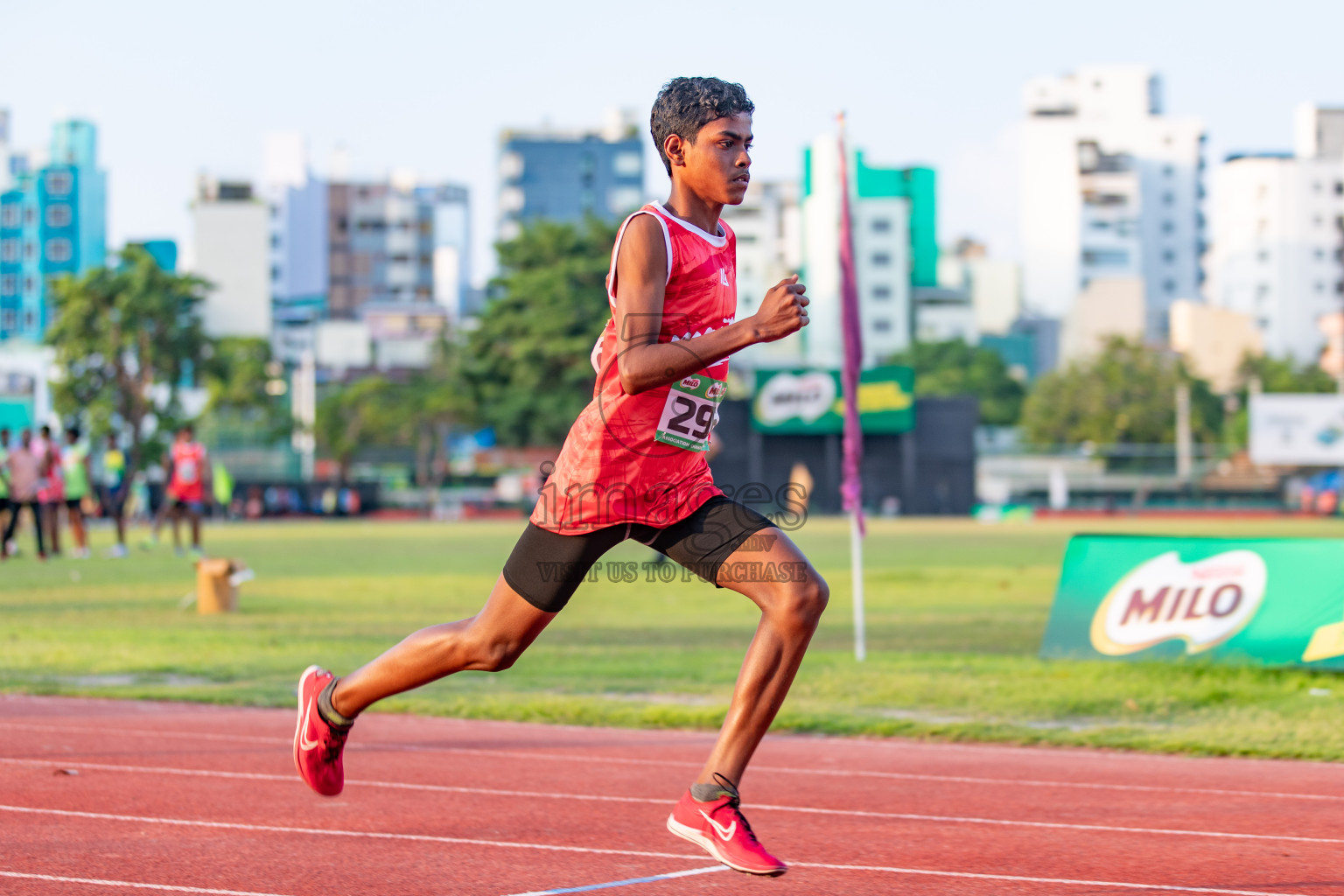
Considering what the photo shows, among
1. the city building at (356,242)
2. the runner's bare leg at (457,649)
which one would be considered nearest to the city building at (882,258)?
the city building at (356,242)

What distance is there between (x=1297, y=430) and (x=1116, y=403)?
12.2m

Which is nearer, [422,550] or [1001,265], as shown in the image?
[422,550]

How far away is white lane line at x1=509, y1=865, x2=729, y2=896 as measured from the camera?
4441 millimetres

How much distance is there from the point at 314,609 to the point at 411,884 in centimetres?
1150

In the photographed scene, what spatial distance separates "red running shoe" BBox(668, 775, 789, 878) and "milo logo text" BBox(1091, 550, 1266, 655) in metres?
6.30

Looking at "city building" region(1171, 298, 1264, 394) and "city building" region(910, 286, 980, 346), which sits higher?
"city building" region(910, 286, 980, 346)

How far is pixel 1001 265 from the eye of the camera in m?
127

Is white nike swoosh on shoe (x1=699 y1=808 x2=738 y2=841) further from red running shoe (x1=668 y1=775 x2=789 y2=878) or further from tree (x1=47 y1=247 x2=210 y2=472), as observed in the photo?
tree (x1=47 y1=247 x2=210 y2=472)

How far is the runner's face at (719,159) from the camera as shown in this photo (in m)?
4.39

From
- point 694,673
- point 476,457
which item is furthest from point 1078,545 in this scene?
point 476,457

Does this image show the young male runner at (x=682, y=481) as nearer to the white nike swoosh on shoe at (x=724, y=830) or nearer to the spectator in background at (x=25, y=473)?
the white nike swoosh on shoe at (x=724, y=830)

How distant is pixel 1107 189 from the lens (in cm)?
12144

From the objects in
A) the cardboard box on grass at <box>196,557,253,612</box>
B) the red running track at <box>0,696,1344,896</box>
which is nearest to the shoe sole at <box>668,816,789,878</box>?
the red running track at <box>0,696,1344,896</box>

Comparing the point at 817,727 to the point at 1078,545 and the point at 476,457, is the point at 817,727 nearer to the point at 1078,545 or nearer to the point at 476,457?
the point at 1078,545
